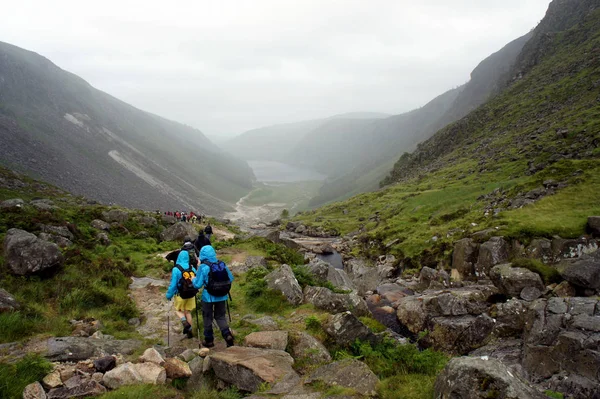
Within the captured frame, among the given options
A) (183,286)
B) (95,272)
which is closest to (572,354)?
(183,286)

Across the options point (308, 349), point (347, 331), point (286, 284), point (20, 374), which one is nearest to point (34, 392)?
point (20, 374)

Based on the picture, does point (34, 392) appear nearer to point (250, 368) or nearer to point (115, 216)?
point (250, 368)

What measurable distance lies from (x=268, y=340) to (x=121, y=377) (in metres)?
4.57

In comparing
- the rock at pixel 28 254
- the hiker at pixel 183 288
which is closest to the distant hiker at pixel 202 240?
the hiker at pixel 183 288

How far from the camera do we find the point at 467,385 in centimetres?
666

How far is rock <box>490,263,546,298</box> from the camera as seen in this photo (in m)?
21.1

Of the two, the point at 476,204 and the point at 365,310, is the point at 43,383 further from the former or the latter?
the point at 476,204

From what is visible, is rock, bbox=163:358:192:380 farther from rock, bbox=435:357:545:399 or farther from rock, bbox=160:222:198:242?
rock, bbox=160:222:198:242

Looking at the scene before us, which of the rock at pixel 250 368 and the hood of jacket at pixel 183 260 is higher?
the hood of jacket at pixel 183 260

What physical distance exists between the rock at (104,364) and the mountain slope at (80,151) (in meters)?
102

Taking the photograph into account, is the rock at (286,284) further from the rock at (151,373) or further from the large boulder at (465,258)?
the large boulder at (465,258)

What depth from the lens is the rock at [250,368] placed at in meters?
8.83

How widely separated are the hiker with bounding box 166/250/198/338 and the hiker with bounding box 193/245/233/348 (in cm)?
95

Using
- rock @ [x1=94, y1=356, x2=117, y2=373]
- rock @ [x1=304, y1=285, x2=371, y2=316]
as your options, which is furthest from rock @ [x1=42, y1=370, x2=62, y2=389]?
rock @ [x1=304, y1=285, x2=371, y2=316]
